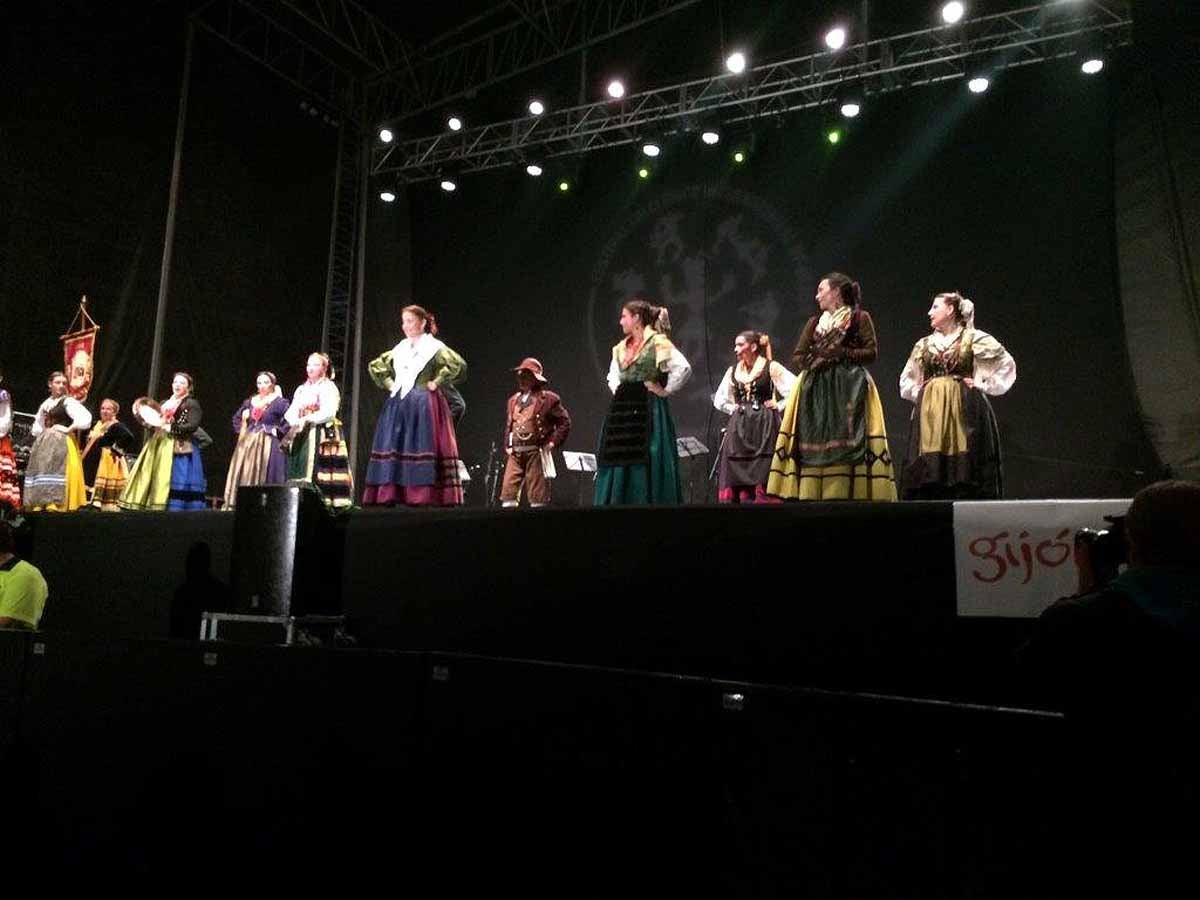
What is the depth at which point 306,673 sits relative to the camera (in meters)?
2.63

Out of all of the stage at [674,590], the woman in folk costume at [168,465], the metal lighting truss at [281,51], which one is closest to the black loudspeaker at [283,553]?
the stage at [674,590]

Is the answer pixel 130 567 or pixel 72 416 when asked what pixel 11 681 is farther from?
pixel 72 416

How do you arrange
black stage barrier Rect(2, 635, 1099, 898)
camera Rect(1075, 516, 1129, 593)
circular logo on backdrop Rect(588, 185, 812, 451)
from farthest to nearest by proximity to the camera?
circular logo on backdrop Rect(588, 185, 812, 451) < camera Rect(1075, 516, 1129, 593) < black stage barrier Rect(2, 635, 1099, 898)

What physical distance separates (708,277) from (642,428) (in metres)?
5.08

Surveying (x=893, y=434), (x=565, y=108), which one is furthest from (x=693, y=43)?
(x=893, y=434)

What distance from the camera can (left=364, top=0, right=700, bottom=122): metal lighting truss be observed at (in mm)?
10227

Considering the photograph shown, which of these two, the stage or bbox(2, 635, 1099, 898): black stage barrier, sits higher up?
the stage

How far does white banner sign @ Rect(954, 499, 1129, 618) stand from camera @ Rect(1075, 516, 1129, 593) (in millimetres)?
524

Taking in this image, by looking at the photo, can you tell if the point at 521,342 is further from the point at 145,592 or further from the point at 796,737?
the point at 796,737

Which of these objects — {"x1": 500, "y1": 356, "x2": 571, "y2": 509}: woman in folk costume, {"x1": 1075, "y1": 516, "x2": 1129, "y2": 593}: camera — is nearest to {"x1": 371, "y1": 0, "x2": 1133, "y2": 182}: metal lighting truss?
{"x1": 500, "y1": 356, "x2": 571, "y2": 509}: woman in folk costume

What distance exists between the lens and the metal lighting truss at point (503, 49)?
10227 millimetres

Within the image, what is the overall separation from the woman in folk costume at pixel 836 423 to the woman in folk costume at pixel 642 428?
77 cm

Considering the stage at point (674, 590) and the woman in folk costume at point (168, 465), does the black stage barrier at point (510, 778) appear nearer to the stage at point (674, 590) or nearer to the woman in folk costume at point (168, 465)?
the stage at point (674, 590)

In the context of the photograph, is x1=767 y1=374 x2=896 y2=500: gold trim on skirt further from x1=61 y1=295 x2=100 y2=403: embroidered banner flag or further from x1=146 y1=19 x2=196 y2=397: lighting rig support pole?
x1=146 y1=19 x2=196 y2=397: lighting rig support pole
